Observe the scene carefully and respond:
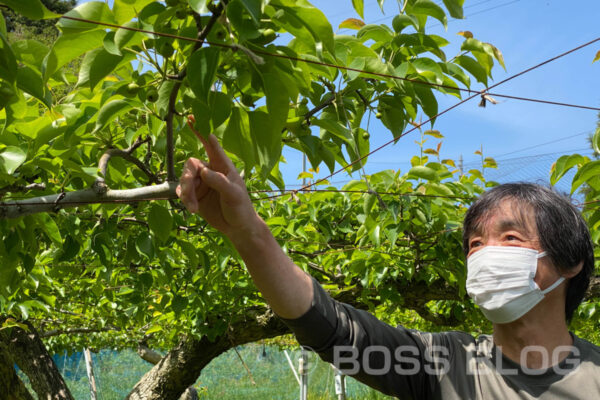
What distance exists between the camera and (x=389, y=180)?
205cm

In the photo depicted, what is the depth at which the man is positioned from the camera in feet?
3.43

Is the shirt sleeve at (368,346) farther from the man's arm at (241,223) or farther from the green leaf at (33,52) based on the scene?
the green leaf at (33,52)

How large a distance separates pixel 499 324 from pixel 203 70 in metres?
0.74

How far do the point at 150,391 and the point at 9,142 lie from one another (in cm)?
421

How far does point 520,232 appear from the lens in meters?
1.14

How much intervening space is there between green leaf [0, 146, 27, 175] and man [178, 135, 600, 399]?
1.47ft

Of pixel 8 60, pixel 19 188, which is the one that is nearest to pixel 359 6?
pixel 8 60

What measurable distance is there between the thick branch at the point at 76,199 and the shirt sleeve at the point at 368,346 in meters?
0.32

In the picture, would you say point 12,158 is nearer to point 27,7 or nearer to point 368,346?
point 27,7

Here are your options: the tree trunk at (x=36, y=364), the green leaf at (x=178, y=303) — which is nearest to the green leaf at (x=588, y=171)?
the green leaf at (x=178, y=303)

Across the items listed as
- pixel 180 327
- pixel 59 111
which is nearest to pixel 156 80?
pixel 59 111

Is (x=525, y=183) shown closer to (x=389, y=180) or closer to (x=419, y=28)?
(x=419, y=28)

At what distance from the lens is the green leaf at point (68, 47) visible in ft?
2.78

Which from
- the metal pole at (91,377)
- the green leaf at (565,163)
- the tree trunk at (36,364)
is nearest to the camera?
the green leaf at (565,163)
